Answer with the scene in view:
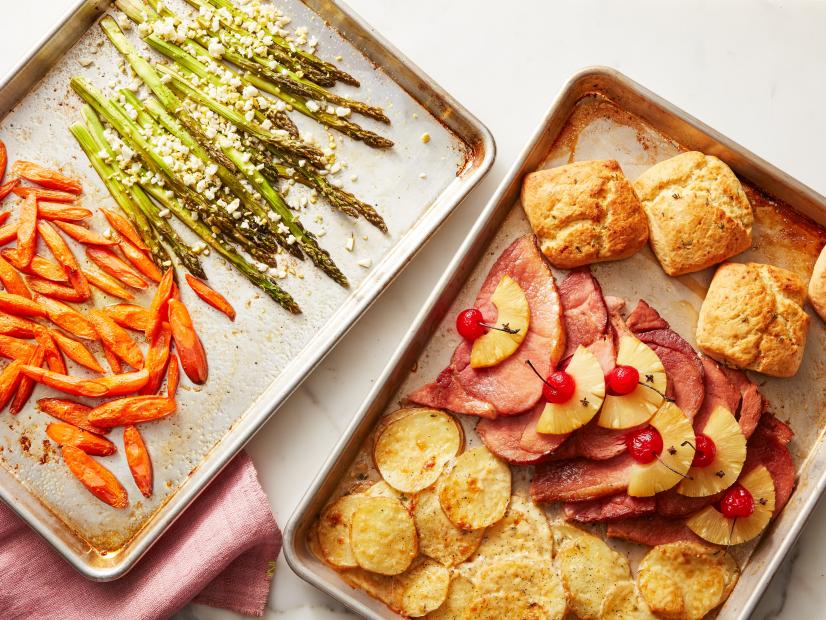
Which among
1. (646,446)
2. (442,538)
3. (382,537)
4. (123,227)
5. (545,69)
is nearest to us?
(646,446)

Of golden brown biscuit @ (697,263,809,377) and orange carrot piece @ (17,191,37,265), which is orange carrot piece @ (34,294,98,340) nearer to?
orange carrot piece @ (17,191,37,265)

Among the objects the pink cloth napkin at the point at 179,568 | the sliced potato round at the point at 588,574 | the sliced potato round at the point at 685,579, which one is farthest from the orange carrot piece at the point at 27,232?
the sliced potato round at the point at 685,579

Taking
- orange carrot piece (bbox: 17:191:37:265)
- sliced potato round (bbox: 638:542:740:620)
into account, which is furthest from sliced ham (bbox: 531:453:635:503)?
orange carrot piece (bbox: 17:191:37:265)

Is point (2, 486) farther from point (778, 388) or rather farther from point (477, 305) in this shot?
point (778, 388)

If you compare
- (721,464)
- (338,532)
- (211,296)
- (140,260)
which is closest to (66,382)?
(140,260)

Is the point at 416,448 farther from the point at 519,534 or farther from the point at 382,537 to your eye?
the point at 519,534

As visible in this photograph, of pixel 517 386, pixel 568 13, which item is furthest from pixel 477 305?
pixel 568 13

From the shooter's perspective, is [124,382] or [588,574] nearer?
[588,574]

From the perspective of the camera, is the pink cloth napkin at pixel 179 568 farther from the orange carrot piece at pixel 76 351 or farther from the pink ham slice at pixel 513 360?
the pink ham slice at pixel 513 360
